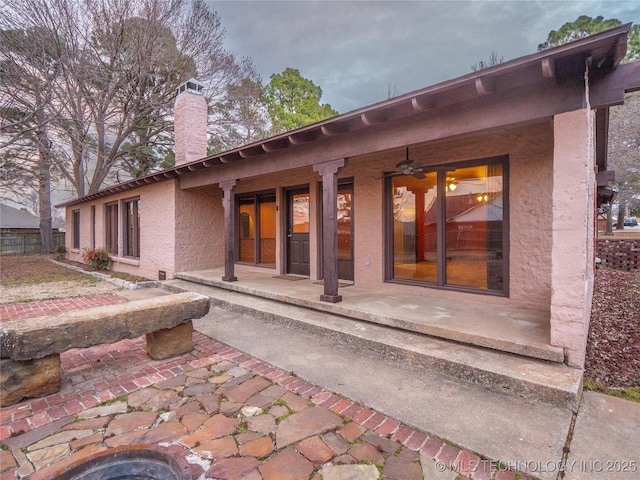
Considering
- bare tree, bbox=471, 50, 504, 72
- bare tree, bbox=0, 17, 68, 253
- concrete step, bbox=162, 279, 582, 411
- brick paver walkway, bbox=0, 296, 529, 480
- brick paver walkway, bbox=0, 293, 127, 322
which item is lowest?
brick paver walkway, bbox=0, 296, 529, 480

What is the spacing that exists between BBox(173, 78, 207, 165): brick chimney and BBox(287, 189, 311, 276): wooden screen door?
3295 millimetres

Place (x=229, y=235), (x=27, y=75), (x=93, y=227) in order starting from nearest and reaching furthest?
(x=229, y=235), (x=27, y=75), (x=93, y=227)

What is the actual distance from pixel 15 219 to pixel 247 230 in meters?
Answer: 34.4

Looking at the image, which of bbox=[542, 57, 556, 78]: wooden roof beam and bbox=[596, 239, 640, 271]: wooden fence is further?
bbox=[596, 239, 640, 271]: wooden fence

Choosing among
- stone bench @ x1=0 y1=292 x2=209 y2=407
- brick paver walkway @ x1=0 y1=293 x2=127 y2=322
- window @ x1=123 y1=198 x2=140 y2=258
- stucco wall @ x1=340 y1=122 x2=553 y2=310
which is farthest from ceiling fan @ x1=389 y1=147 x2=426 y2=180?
window @ x1=123 y1=198 x2=140 y2=258

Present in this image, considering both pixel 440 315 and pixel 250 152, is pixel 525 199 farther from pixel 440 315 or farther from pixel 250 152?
pixel 250 152

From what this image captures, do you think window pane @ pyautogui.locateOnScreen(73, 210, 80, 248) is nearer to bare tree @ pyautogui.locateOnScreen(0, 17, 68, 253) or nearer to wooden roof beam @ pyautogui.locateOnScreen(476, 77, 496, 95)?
bare tree @ pyautogui.locateOnScreen(0, 17, 68, 253)

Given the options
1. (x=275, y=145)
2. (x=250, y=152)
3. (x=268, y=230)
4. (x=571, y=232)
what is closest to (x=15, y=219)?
(x=268, y=230)

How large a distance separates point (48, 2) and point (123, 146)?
23.5 feet

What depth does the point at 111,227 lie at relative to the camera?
1118cm

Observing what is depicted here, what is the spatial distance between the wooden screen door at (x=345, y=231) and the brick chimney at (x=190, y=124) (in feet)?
15.4

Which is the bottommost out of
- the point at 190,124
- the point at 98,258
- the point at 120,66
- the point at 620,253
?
the point at 98,258

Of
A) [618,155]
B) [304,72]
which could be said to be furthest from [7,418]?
[618,155]

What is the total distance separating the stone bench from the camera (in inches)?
97.3
